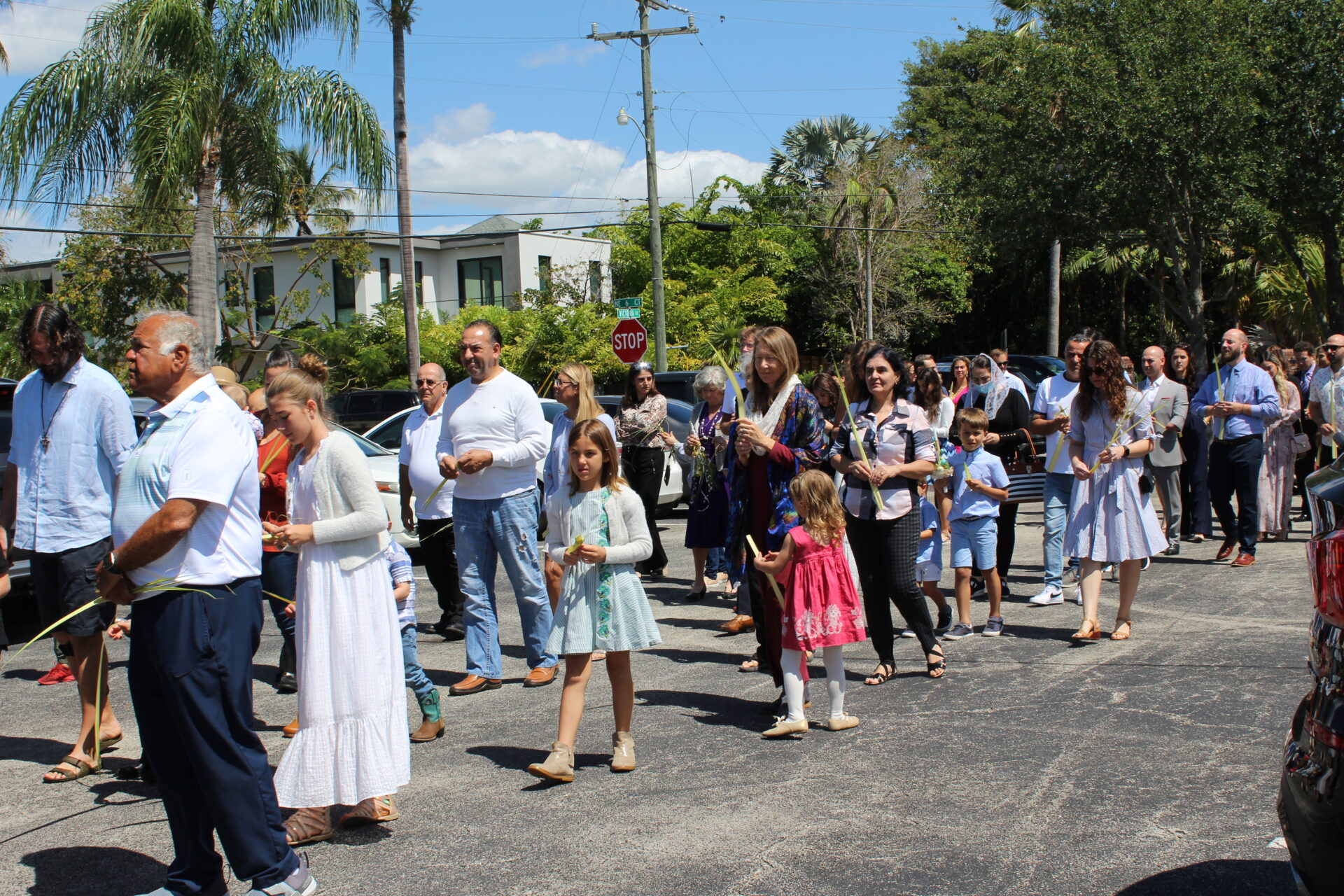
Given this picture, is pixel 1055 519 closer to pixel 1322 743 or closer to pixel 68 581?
pixel 1322 743

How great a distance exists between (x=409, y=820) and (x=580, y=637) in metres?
0.99

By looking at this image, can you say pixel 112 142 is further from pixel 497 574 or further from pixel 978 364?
pixel 978 364

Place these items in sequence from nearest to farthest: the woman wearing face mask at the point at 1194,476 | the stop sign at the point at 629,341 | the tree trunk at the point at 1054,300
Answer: the woman wearing face mask at the point at 1194,476, the stop sign at the point at 629,341, the tree trunk at the point at 1054,300

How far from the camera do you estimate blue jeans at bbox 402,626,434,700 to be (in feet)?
17.4

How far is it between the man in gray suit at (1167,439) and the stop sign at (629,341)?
11.6 meters

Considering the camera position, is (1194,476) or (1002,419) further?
(1194,476)

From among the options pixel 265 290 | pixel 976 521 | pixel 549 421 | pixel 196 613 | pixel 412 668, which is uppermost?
pixel 265 290

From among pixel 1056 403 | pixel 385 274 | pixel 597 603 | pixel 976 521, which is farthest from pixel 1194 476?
pixel 385 274

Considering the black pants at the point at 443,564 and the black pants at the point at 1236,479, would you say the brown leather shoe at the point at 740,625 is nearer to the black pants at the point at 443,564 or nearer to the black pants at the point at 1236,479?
the black pants at the point at 443,564

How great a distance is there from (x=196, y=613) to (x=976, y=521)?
5319 mm

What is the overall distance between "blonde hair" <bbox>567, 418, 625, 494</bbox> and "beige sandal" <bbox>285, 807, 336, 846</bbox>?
1691mm

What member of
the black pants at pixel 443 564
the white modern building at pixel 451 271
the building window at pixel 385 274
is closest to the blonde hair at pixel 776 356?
the black pants at pixel 443 564

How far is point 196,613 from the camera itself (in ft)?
11.7

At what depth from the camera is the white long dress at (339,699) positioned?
4215 mm
